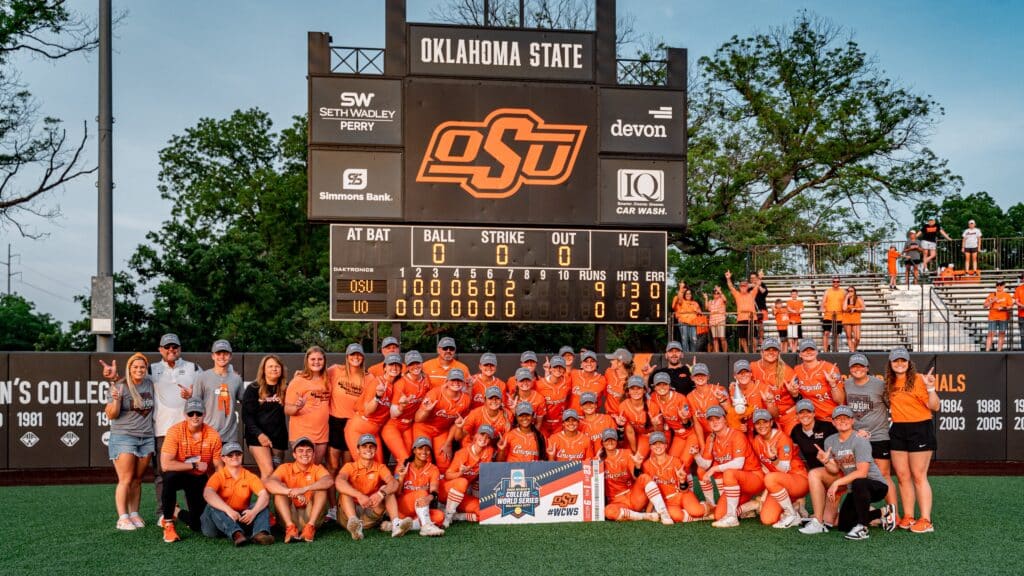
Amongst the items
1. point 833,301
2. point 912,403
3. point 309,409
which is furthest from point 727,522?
point 833,301

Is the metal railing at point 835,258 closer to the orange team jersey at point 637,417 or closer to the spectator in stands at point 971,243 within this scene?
the spectator in stands at point 971,243

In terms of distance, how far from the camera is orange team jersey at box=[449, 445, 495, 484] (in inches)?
341

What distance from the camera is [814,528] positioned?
8.05m

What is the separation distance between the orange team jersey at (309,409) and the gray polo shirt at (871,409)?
515 centimetres

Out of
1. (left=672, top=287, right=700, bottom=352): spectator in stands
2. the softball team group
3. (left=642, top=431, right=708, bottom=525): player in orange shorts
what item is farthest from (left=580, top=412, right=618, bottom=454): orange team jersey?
(left=672, top=287, right=700, bottom=352): spectator in stands

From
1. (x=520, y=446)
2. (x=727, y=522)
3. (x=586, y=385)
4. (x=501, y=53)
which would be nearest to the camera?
(x=727, y=522)

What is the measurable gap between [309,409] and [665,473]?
11.9ft

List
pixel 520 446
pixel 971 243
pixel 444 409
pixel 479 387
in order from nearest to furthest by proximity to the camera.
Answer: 1. pixel 520 446
2. pixel 444 409
3. pixel 479 387
4. pixel 971 243

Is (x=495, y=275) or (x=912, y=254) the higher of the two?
(x=912, y=254)

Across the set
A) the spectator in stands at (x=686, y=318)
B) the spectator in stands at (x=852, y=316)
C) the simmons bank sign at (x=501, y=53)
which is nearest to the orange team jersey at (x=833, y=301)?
the spectator in stands at (x=852, y=316)

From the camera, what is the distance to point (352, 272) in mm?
12094

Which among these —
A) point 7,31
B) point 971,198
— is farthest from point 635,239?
point 971,198

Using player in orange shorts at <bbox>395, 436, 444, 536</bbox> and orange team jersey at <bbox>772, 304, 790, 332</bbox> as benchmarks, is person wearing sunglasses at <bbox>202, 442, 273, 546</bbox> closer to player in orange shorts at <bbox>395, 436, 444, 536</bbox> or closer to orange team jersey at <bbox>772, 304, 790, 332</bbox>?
player in orange shorts at <bbox>395, 436, 444, 536</bbox>

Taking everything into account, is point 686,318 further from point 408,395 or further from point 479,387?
point 408,395
